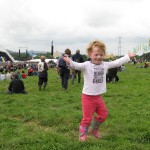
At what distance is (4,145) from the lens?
627 centimetres

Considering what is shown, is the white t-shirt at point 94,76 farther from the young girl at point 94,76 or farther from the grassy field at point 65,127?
the grassy field at point 65,127

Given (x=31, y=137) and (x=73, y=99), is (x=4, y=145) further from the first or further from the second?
(x=73, y=99)

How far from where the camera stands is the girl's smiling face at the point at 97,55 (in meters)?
6.12

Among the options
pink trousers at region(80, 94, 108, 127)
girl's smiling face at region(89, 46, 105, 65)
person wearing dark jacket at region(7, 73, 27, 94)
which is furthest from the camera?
person wearing dark jacket at region(7, 73, 27, 94)

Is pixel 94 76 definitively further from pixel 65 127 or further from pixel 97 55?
pixel 65 127

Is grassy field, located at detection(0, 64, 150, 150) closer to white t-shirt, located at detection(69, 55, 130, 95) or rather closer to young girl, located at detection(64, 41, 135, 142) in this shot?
young girl, located at detection(64, 41, 135, 142)

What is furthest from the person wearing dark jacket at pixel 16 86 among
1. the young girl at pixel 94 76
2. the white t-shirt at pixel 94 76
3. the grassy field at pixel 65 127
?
the white t-shirt at pixel 94 76

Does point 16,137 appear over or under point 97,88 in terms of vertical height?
under

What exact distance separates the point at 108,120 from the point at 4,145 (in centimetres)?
301

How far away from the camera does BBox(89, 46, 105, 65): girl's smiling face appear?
612cm

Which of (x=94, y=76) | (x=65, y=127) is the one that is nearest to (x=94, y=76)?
(x=94, y=76)

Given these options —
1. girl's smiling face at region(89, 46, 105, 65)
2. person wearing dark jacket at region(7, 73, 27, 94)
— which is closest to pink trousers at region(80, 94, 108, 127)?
girl's smiling face at region(89, 46, 105, 65)

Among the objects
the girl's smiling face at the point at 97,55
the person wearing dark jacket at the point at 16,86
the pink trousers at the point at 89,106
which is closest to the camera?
the girl's smiling face at the point at 97,55

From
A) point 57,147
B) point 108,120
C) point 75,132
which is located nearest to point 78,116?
point 108,120
